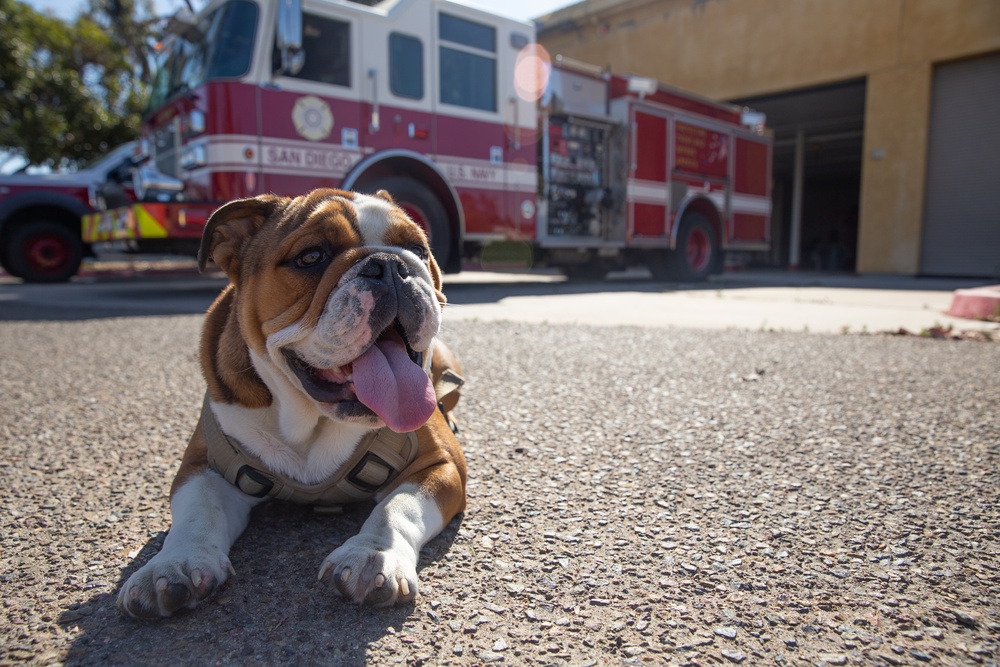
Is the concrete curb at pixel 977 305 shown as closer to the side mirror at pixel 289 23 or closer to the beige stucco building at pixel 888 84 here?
the side mirror at pixel 289 23

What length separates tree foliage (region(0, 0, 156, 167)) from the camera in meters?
15.1

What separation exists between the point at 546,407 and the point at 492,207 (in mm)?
5328

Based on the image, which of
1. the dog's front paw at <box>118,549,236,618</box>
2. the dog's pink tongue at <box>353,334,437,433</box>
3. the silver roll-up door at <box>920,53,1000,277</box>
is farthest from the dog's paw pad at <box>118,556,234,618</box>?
the silver roll-up door at <box>920,53,1000,277</box>

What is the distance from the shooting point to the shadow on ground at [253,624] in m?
1.18

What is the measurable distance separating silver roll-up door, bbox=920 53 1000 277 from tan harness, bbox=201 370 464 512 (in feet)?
51.5

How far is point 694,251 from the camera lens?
11.5 metres

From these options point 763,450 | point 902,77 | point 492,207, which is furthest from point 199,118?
point 902,77

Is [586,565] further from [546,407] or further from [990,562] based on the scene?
[546,407]

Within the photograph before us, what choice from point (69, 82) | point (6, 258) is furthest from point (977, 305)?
point (69, 82)

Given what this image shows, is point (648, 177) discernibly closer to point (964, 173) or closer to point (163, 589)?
point (964, 173)

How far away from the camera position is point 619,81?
1003cm

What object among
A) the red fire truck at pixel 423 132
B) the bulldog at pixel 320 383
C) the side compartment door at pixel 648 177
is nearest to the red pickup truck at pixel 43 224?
the red fire truck at pixel 423 132

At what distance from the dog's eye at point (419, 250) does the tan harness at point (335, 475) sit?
546 mm

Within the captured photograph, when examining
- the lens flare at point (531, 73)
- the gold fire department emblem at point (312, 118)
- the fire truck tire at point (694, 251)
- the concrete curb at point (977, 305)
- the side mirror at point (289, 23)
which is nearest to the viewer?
the side mirror at point (289, 23)
